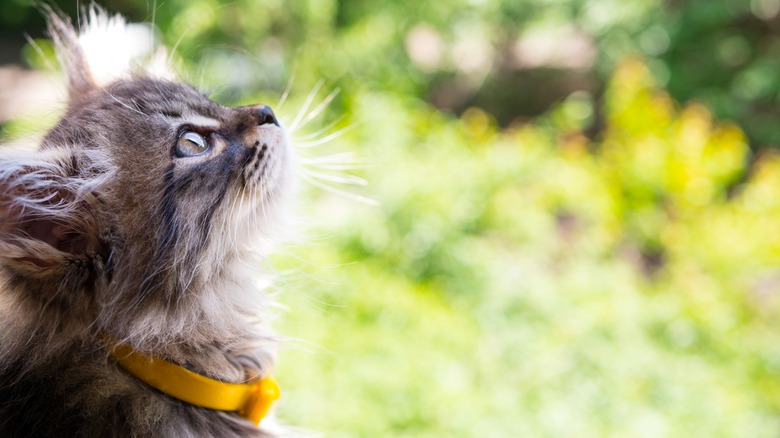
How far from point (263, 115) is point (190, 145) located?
0.19m

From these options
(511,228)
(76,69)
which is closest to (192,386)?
(76,69)

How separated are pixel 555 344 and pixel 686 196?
1.85 metres

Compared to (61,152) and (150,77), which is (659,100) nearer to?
(150,77)

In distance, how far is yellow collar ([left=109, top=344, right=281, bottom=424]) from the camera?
4.09 ft

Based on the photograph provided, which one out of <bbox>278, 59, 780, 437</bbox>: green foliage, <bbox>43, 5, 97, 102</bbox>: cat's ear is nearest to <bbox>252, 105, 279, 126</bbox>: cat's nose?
<bbox>43, 5, 97, 102</bbox>: cat's ear

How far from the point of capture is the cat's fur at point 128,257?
114 centimetres

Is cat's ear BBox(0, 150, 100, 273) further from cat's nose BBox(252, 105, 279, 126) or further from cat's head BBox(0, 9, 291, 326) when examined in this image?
cat's nose BBox(252, 105, 279, 126)

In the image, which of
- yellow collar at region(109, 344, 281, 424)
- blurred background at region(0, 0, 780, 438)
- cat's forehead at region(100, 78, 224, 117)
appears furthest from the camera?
blurred background at region(0, 0, 780, 438)

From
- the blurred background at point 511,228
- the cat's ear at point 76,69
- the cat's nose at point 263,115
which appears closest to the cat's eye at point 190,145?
the cat's nose at point 263,115

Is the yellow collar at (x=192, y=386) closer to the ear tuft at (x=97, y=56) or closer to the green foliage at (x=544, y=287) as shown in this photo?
the ear tuft at (x=97, y=56)

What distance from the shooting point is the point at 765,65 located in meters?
6.49

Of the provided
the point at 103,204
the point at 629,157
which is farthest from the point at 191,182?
the point at 629,157

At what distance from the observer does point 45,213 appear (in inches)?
44.1

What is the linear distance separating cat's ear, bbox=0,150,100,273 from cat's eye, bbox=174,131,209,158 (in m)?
0.20
